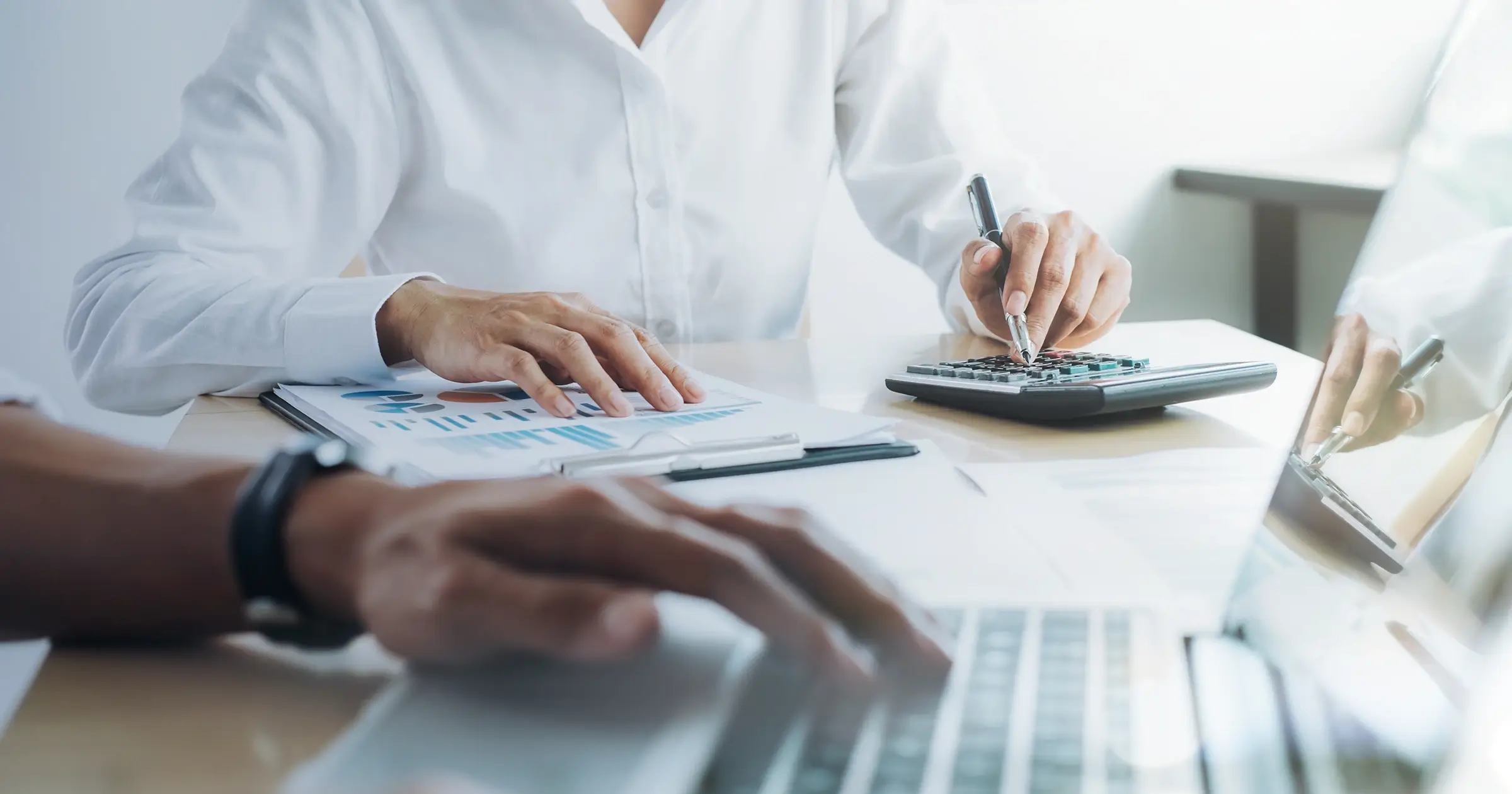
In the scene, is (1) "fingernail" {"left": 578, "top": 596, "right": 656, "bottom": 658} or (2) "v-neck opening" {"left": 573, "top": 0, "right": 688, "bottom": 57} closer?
(1) "fingernail" {"left": 578, "top": 596, "right": 656, "bottom": 658}

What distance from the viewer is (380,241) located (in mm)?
1010

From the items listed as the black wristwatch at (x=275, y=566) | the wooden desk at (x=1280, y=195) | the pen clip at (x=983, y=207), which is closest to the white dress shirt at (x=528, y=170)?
the pen clip at (x=983, y=207)

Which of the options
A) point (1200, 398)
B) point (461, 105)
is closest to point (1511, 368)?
point (1200, 398)

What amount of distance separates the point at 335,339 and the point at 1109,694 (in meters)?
0.53

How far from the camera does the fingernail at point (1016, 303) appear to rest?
71cm

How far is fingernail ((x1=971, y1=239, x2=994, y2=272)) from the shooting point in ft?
2.53

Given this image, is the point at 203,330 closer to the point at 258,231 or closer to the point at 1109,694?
the point at 258,231

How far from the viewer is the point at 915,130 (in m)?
1.10

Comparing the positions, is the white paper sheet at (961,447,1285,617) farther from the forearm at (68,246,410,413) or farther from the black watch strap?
the forearm at (68,246,410,413)

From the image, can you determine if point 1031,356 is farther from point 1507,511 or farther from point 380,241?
point 380,241

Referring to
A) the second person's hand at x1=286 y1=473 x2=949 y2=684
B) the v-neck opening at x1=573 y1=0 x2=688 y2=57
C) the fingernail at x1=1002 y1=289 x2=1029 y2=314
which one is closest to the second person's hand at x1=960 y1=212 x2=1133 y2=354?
the fingernail at x1=1002 y1=289 x2=1029 y2=314

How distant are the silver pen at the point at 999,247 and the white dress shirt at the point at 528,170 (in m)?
0.11

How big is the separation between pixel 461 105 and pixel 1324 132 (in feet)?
5.56

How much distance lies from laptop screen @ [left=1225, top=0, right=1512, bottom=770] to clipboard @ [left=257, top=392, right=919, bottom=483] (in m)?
0.18
